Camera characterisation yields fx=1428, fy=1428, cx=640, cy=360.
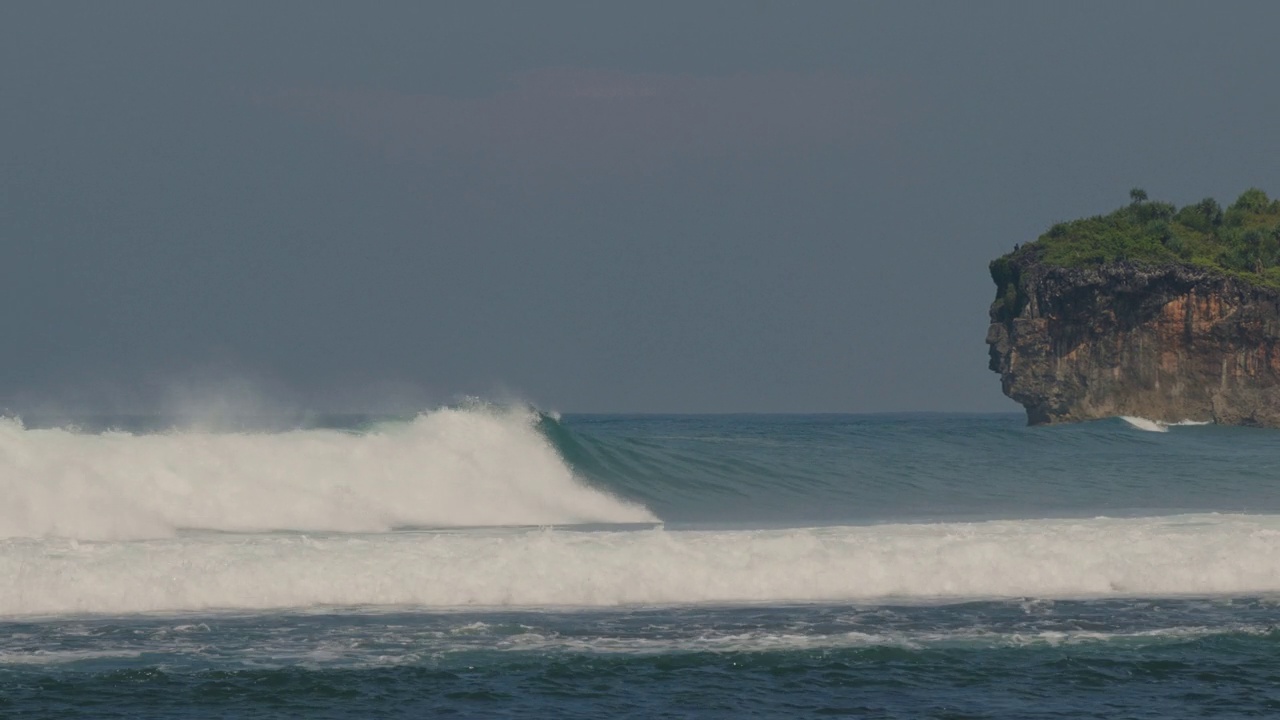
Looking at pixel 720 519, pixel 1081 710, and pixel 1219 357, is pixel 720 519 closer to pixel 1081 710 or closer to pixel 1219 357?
pixel 1081 710

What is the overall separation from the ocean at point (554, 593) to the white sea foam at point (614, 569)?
4 cm

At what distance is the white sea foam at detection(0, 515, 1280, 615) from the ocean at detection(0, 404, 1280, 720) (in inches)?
1.5

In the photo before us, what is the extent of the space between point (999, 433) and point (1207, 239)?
2422 centimetres

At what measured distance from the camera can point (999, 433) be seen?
4641 centimetres

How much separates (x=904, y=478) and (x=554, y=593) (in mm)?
18724

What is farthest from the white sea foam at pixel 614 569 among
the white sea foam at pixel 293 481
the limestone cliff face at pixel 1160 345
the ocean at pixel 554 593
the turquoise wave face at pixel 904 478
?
the limestone cliff face at pixel 1160 345

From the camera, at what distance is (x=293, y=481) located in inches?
995

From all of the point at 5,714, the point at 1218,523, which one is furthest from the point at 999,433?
the point at 5,714

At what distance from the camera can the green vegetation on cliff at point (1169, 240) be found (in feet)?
198

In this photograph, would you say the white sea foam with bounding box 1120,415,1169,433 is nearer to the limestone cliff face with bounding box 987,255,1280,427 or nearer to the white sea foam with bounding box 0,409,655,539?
the limestone cliff face with bounding box 987,255,1280,427

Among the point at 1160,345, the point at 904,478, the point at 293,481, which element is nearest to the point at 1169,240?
the point at 1160,345

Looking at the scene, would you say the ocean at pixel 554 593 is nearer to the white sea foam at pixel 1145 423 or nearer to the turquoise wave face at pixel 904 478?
the turquoise wave face at pixel 904 478

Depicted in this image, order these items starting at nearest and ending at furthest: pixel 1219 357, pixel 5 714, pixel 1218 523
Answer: pixel 5 714
pixel 1218 523
pixel 1219 357

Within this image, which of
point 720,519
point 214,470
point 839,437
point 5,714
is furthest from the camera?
point 839,437
